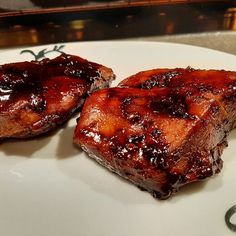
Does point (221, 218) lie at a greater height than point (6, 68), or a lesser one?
lesser

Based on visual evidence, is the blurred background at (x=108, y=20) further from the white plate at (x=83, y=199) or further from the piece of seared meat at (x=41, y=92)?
the white plate at (x=83, y=199)

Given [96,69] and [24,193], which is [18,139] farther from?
[96,69]

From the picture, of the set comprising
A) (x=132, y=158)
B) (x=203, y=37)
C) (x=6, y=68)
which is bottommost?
(x=203, y=37)

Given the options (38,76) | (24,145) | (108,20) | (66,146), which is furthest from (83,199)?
(108,20)

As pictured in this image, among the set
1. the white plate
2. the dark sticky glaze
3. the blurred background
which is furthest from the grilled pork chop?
the blurred background

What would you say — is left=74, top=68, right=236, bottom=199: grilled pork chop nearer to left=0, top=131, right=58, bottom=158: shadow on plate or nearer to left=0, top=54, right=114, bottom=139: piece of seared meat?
left=0, top=54, right=114, bottom=139: piece of seared meat

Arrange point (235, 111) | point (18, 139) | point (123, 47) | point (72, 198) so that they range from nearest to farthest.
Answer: point (72, 198) < point (235, 111) < point (18, 139) < point (123, 47)

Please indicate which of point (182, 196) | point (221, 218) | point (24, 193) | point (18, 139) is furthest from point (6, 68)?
point (221, 218)
